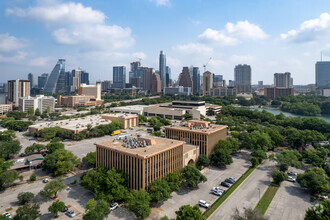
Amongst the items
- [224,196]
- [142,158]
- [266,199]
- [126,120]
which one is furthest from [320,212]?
[126,120]

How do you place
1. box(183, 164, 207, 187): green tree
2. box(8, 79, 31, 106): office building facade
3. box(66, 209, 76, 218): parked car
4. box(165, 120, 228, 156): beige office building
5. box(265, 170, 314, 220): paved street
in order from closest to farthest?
box(66, 209, 76, 218): parked car
box(265, 170, 314, 220): paved street
box(183, 164, 207, 187): green tree
box(165, 120, 228, 156): beige office building
box(8, 79, 31, 106): office building facade

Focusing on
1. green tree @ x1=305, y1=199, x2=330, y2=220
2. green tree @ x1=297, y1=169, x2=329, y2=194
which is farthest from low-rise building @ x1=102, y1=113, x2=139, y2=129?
green tree @ x1=305, y1=199, x2=330, y2=220

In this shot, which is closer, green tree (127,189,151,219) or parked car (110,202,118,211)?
green tree (127,189,151,219)

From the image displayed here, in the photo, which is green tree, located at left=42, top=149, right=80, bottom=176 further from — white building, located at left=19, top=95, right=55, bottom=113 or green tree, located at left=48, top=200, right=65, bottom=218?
white building, located at left=19, top=95, right=55, bottom=113

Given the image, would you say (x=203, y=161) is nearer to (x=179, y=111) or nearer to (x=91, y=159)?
(x=91, y=159)

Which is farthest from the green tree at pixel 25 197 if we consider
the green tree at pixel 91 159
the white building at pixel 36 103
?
the white building at pixel 36 103

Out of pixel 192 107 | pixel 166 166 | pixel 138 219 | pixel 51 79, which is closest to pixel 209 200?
pixel 166 166
